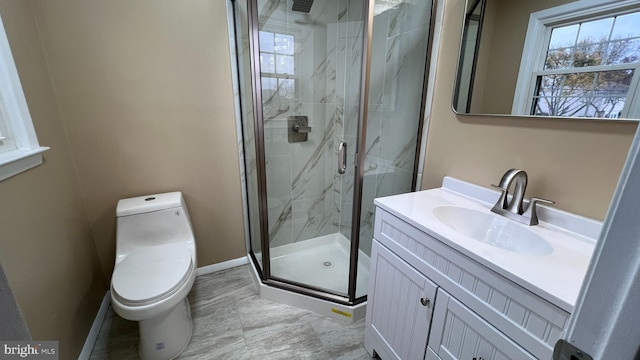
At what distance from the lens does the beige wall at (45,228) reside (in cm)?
101

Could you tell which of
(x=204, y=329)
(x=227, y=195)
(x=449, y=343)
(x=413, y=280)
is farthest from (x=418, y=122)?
(x=204, y=329)

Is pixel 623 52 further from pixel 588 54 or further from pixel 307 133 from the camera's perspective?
pixel 307 133

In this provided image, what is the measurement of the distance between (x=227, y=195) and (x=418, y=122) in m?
1.53

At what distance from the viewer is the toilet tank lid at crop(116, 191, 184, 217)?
5.31 ft

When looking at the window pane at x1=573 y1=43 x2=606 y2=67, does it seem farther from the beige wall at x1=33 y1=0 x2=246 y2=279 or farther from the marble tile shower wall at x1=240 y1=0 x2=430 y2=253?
the beige wall at x1=33 y1=0 x2=246 y2=279

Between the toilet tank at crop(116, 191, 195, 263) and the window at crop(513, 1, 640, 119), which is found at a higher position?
the window at crop(513, 1, 640, 119)

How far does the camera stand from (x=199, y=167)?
1.92 meters

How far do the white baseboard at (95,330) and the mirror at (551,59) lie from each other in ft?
8.02

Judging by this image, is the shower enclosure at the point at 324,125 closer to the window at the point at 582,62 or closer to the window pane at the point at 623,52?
the window at the point at 582,62

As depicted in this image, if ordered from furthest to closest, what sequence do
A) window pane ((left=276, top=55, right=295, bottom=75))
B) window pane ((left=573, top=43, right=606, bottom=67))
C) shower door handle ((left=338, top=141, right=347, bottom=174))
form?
1. window pane ((left=276, top=55, right=295, bottom=75))
2. shower door handle ((left=338, top=141, right=347, bottom=174))
3. window pane ((left=573, top=43, right=606, bottom=67))

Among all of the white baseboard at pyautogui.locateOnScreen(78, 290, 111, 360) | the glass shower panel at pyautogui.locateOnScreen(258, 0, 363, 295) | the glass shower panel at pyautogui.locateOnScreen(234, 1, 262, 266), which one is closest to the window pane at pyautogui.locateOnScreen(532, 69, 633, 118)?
the glass shower panel at pyautogui.locateOnScreen(258, 0, 363, 295)

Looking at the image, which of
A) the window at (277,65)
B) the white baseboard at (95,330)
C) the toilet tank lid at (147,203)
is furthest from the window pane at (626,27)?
the white baseboard at (95,330)

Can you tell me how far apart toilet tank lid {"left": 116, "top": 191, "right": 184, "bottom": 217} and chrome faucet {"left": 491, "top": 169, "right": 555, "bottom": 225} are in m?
1.85

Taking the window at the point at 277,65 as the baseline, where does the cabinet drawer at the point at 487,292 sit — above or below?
below
